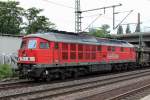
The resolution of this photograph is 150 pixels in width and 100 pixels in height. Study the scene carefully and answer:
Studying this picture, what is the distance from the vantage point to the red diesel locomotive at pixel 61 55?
21.1m

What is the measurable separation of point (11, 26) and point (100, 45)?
43.1 meters

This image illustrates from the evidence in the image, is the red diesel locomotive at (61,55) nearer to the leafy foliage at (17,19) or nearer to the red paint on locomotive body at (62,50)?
the red paint on locomotive body at (62,50)

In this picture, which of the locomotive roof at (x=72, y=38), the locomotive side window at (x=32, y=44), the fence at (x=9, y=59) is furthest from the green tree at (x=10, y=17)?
the locomotive side window at (x=32, y=44)

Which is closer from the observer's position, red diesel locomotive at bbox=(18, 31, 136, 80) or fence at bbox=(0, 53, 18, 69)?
red diesel locomotive at bbox=(18, 31, 136, 80)

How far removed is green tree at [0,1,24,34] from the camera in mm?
67312

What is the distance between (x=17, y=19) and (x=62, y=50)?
49982mm

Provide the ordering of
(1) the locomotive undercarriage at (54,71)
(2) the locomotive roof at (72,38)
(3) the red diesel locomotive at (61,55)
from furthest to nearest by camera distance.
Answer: (2) the locomotive roof at (72,38)
(3) the red diesel locomotive at (61,55)
(1) the locomotive undercarriage at (54,71)

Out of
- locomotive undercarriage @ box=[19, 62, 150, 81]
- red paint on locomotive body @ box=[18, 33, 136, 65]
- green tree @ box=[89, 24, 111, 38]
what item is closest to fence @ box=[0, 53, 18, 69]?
red paint on locomotive body @ box=[18, 33, 136, 65]

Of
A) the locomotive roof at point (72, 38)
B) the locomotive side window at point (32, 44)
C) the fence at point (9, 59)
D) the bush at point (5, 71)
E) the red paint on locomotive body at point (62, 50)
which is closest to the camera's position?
the red paint on locomotive body at point (62, 50)

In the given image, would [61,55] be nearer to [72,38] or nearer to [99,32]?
[72,38]

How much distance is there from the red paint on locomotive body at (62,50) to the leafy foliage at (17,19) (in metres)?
40.2

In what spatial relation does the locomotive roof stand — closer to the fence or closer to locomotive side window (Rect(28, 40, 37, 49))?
locomotive side window (Rect(28, 40, 37, 49))

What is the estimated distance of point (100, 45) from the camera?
28.0 meters

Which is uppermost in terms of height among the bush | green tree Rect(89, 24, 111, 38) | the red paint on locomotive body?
green tree Rect(89, 24, 111, 38)
